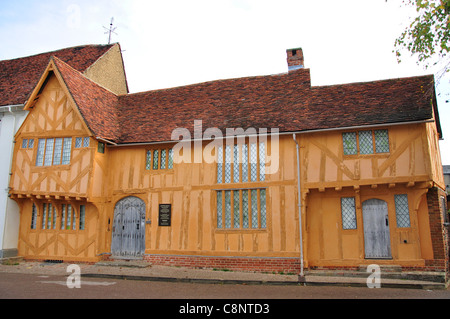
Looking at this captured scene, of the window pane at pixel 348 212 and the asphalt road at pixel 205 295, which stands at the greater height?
the window pane at pixel 348 212

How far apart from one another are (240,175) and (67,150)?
695 centimetres

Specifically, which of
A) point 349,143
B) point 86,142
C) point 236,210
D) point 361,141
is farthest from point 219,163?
point 86,142

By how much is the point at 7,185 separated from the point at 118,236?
510 cm

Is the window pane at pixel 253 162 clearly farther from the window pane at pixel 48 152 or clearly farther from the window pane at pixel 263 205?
the window pane at pixel 48 152

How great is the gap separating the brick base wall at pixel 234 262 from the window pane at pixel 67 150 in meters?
4.91

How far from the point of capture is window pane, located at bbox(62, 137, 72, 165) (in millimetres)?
14062

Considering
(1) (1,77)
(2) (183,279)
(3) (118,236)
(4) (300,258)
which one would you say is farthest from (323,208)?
(1) (1,77)

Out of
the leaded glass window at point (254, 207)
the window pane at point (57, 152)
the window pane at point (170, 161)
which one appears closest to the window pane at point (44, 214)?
the window pane at point (57, 152)

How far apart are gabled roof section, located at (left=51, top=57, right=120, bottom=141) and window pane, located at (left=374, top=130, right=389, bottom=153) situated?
9785mm

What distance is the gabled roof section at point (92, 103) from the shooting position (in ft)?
45.5

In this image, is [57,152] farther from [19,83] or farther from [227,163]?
[227,163]

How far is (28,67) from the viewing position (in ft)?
59.3

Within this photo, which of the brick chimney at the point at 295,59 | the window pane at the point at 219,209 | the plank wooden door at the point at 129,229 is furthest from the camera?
the brick chimney at the point at 295,59

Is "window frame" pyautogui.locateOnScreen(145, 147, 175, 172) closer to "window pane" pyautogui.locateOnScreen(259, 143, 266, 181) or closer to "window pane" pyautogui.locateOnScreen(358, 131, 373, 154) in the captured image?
"window pane" pyautogui.locateOnScreen(259, 143, 266, 181)
